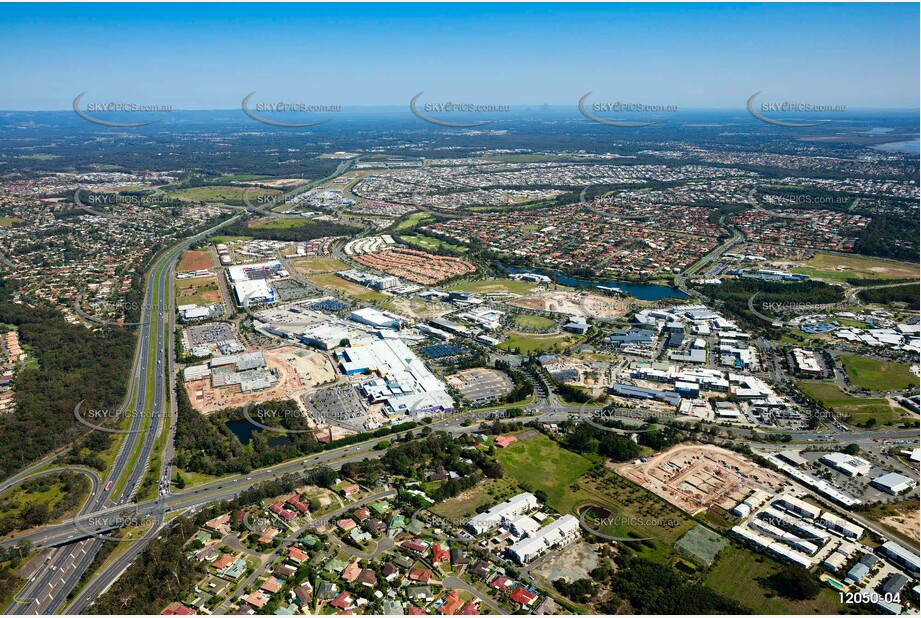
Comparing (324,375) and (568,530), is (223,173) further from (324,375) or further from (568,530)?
(568,530)

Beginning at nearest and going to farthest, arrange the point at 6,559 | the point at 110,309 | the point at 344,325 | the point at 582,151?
the point at 6,559, the point at 344,325, the point at 110,309, the point at 582,151

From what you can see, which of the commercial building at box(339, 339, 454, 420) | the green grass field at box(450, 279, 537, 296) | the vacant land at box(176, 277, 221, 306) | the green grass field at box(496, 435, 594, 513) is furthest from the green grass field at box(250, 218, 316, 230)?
the green grass field at box(496, 435, 594, 513)

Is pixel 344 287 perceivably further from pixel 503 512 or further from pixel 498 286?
pixel 503 512

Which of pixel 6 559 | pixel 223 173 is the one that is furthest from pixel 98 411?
pixel 223 173

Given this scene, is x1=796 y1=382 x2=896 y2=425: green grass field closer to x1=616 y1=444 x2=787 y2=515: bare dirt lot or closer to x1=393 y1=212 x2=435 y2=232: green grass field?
x1=616 y1=444 x2=787 y2=515: bare dirt lot

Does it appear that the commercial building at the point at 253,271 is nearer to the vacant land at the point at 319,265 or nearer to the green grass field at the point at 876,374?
the vacant land at the point at 319,265

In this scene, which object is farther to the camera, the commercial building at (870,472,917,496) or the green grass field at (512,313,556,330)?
the green grass field at (512,313,556,330)
